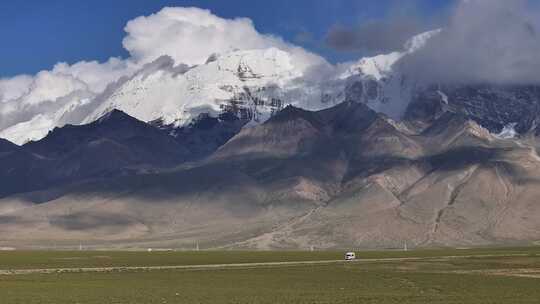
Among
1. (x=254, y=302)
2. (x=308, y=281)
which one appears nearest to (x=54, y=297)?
(x=254, y=302)

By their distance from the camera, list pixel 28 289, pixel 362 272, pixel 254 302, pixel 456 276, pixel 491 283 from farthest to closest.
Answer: pixel 362 272 < pixel 456 276 < pixel 491 283 < pixel 28 289 < pixel 254 302

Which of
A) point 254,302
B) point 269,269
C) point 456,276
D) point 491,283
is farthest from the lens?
point 269,269

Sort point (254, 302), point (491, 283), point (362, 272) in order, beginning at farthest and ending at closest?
point (362, 272) < point (491, 283) < point (254, 302)

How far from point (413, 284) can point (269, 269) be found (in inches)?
1891

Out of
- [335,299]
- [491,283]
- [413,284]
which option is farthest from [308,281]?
[335,299]

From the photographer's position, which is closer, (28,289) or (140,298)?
(140,298)

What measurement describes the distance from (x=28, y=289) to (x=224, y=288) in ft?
68.8

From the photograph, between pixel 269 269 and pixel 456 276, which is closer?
pixel 456 276

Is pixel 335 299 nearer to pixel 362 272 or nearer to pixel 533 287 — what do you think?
pixel 533 287

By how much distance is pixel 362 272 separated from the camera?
15425 centimetres

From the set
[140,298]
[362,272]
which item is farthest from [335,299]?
[362,272]

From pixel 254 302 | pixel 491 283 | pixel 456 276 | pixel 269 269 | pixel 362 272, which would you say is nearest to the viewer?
pixel 254 302

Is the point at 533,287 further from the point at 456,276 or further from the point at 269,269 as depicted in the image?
the point at 269,269

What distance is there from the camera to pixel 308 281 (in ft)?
425
